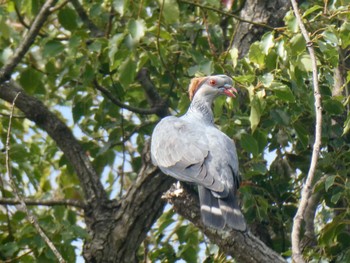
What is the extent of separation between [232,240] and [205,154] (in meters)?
0.64

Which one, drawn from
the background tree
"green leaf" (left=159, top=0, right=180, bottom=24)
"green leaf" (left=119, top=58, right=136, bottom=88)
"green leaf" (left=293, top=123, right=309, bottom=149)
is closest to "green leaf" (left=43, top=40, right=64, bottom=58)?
the background tree

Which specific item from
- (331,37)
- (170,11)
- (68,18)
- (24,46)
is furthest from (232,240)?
(68,18)

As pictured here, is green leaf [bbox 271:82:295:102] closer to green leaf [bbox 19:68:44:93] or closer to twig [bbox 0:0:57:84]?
twig [bbox 0:0:57:84]

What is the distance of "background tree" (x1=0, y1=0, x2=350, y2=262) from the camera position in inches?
216

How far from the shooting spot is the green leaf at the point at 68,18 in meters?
6.48

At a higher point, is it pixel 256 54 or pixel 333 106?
pixel 256 54

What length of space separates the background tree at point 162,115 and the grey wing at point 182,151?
0.13 meters

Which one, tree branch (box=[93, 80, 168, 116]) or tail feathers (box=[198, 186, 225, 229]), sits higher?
tree branch (box=[93, 80, 168, 116])

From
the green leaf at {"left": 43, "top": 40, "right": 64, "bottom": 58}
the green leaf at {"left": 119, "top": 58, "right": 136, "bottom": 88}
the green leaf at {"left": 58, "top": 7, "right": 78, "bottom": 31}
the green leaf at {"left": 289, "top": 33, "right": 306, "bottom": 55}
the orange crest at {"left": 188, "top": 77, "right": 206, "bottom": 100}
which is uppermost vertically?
the green leaf at {"left": 58, "top": 7, "right": 78, "bottom": 31}

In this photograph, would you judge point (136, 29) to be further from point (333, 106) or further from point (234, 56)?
point (333, 106)

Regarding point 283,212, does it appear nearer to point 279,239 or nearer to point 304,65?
point 279,239

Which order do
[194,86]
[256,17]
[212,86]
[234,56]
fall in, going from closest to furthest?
[234,56] → [212,86] → [194,86] → [256,17]

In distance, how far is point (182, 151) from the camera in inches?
220

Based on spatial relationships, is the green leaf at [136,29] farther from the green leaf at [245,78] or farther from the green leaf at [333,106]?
the green leaf at [333,106]
